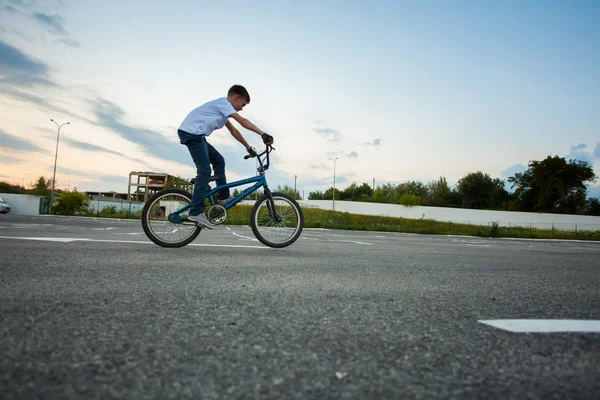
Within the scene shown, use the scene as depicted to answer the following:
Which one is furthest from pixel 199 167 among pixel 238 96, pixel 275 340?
pixel 275 340

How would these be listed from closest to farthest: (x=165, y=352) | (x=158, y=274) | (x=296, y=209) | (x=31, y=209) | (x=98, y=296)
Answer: (x=165, y=352) < (x=98, y=296) < (x=158, y=274) < (x=296, y=209) < (x=31, y=209)

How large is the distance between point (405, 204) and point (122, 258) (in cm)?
6578

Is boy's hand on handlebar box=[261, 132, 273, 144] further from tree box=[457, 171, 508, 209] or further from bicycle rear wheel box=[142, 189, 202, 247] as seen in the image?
tree box=[457, 171, 508, 209]

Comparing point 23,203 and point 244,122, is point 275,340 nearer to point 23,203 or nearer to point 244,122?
point 244,122

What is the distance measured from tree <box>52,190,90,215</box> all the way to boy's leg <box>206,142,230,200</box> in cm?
4156

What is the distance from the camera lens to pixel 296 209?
19.1 feet

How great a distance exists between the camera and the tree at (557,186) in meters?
57.2

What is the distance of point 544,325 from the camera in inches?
64.4

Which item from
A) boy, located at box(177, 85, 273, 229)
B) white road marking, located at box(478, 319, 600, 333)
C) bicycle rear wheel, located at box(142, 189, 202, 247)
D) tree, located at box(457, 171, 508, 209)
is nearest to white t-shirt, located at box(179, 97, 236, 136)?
boy, located at box(177, 85, 273, 229)

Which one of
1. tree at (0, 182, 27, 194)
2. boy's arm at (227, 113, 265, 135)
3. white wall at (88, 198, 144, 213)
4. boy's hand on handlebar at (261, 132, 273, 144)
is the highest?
tree at (0, 182, 27, 194)

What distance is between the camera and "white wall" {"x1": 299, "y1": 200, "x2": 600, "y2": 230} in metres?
49.2

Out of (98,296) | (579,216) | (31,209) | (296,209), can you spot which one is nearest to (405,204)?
(579,216)

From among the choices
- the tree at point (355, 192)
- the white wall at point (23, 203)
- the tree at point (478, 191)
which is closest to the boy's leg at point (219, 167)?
the white wall at point (23, 203)

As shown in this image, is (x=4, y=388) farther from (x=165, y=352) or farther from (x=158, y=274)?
(x=158, y=274)
